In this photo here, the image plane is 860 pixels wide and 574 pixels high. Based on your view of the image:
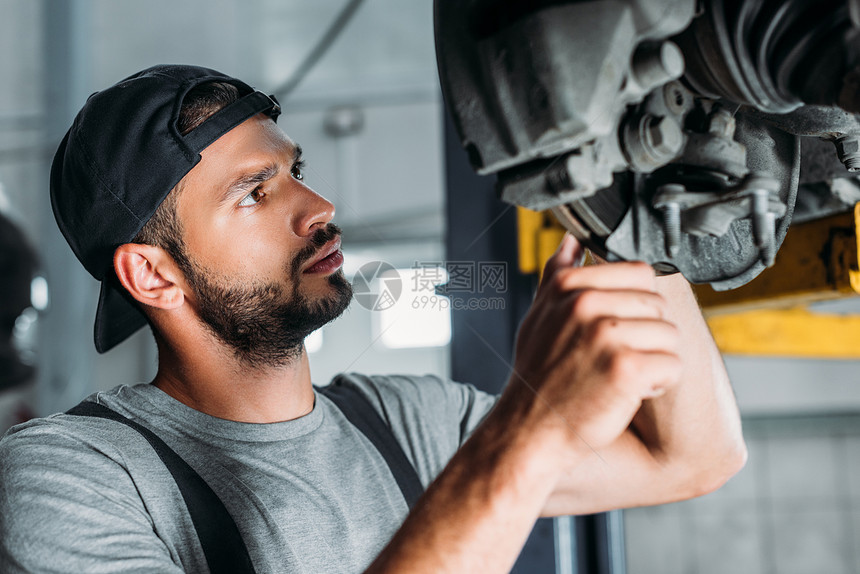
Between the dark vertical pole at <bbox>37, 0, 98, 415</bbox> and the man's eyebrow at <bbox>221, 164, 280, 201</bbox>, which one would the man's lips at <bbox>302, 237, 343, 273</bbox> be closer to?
the man's eyebrow at <bbox>221, 164, 280, 201</bbox>

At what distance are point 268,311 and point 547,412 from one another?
44cm

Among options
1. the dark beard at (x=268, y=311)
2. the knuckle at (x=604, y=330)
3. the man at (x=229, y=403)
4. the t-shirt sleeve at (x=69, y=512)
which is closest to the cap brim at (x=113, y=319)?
the man at (x=229, y=403)

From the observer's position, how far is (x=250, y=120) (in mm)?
842

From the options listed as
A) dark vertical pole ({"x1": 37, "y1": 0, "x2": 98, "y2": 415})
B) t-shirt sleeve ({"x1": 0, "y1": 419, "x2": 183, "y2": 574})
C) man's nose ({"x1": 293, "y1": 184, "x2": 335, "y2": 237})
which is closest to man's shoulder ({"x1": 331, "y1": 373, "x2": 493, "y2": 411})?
man's nose ({"x1": 293, "y1": 184, "x2": 335, "y2": 237})

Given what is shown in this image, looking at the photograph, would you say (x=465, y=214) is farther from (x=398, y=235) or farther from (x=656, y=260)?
(x=398, y=235)

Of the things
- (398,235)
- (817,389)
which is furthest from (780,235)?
(817,389)

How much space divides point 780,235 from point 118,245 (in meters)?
0.67

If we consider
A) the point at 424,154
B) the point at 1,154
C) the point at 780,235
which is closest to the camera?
the point at 780,235

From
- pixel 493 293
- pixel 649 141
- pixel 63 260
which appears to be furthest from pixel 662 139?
pixel 63 260

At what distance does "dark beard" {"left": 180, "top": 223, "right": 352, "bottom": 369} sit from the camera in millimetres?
789

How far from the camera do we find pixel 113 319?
0.89 meters

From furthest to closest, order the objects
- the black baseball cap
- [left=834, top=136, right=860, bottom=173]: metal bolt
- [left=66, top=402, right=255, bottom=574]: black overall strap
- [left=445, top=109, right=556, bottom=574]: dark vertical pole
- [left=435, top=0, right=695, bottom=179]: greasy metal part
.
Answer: [left=445, top=109, right=556, bottom=574]: dark vertical pole, the black baseball cap, [left=66, top=402, right=255, bottom=574]: black overall strap, [left=834, top=136, right=860, bottom=173]: metal bolt, [left=435, top=0, right=695, bottom=179]: greasy metal part

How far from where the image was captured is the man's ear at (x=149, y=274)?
826 mm

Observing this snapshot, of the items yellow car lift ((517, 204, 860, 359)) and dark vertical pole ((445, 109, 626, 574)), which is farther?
dark vertical pole ((445, 109, 626, 574))
